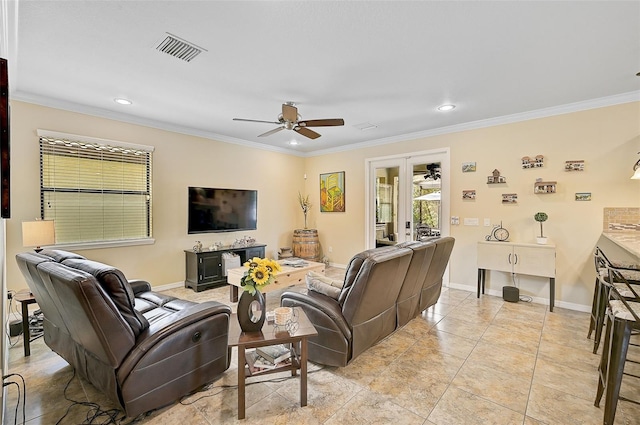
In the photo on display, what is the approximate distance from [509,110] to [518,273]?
7.06 ft

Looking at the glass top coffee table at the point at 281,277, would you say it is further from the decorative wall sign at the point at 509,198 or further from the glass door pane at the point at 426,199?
the decorative wall sign at the point at 509,198

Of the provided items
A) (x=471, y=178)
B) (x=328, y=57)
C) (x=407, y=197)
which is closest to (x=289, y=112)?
(x=328, y=57)

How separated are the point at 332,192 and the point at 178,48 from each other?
4.24m

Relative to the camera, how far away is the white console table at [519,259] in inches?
142

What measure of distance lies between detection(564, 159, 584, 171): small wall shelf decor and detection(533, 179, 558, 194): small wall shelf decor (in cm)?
23

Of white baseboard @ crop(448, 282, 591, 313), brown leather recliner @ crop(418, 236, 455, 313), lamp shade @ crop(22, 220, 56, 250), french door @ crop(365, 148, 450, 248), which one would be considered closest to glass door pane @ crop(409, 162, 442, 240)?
french door @ crop(365, 148, 450, 248)

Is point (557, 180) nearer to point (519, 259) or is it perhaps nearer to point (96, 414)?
point (519, 259)

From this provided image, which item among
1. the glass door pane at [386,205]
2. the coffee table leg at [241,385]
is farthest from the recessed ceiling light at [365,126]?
the coffee table leg at [241,385]

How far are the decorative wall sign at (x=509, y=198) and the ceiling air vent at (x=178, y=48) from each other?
4.13 meters

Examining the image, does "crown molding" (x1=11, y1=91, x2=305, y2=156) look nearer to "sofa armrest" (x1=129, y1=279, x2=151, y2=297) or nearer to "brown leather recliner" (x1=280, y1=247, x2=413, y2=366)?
"sofa armrest" (x1=129, y1=279, x2=151, y2=297)

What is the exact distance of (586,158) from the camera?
3.57 m

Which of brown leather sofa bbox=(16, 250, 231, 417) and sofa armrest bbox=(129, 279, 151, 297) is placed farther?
sofa armrest bbox=(129, 279, 151, 297)

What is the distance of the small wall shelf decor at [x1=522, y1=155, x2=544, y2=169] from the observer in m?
3.86

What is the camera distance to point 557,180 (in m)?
3.76
